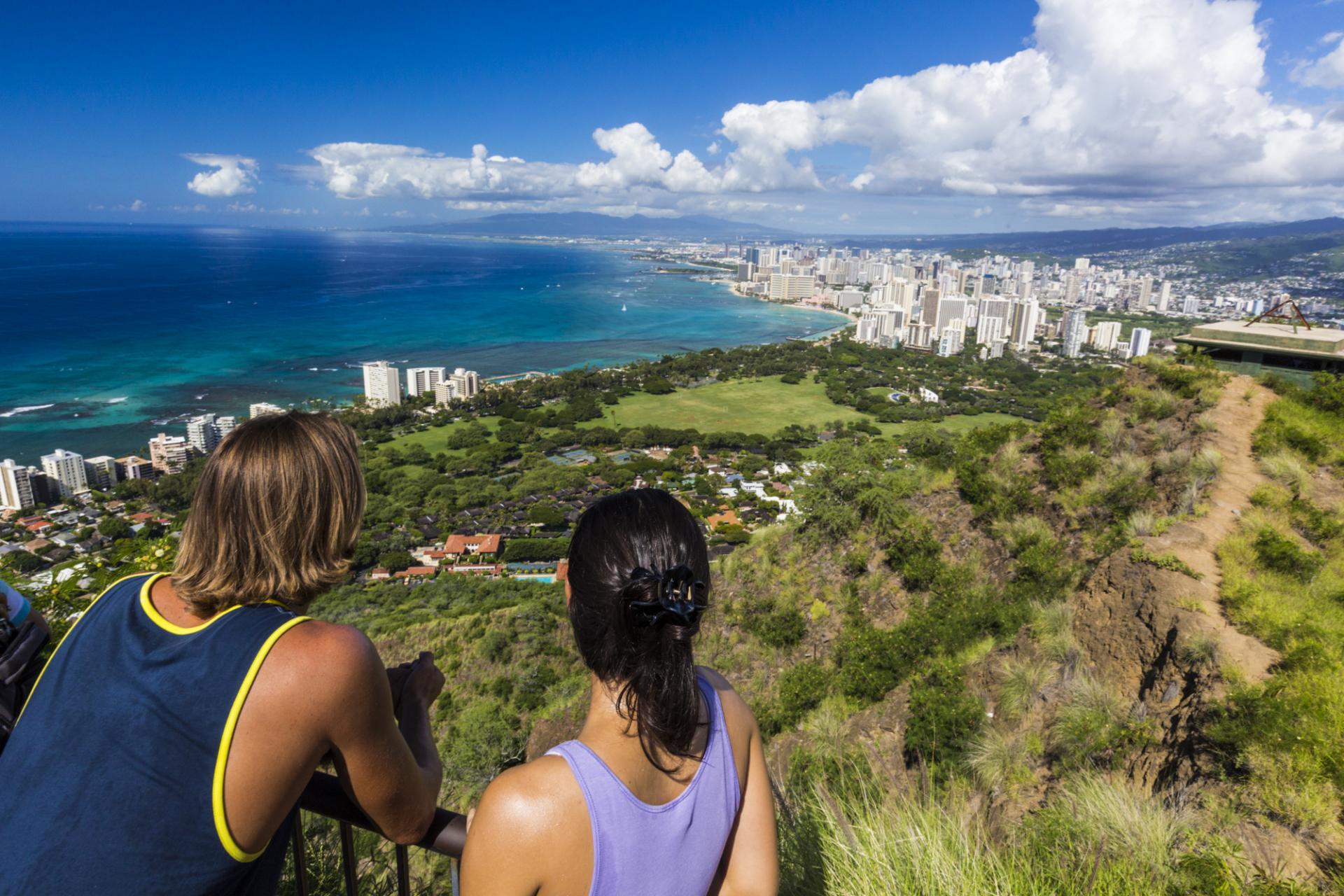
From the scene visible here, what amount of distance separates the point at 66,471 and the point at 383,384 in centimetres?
1266

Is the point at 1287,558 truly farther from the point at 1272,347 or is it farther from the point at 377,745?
the point at 377,745

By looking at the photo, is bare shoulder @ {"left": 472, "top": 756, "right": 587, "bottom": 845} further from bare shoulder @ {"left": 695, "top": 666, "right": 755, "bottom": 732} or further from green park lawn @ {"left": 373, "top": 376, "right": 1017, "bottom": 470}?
green park lawn @ {"left": 373, "top": 376, "right": 1017, "bottom": 470}

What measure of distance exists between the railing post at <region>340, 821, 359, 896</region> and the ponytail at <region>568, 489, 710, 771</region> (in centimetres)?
44

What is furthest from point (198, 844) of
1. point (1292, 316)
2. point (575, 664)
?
point (575, 664)

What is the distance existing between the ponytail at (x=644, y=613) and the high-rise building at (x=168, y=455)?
23588 mm

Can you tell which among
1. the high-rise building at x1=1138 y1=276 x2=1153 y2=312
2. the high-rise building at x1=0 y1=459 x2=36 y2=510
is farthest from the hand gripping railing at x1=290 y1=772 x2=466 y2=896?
the high-rise building at x1=1138 y1=276 x2=1153 y2=312

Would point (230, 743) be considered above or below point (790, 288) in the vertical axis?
above

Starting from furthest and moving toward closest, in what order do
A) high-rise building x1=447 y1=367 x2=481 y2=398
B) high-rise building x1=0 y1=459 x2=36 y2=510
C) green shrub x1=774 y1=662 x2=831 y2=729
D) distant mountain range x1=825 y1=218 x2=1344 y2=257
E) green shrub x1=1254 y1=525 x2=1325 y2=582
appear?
distant mountain range x1=825 y1=218 x2=1344 y2=257
high-rise building x1=447 y1=367 x2=481 y2=398
high-rise building x1=0 y1=459 x2=36 y2=510
green shrub x1=774 y1=662 x2=831 y2=729
green shrub x1=1254 y1=525 x2=1325 y2=582

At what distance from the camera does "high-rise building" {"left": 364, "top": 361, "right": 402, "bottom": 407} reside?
29844 mm

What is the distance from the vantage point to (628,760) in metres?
0.81

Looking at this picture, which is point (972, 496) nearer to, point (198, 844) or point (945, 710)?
point (945, 710)

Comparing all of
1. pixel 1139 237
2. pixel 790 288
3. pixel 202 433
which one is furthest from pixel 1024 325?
pixel 1139 237

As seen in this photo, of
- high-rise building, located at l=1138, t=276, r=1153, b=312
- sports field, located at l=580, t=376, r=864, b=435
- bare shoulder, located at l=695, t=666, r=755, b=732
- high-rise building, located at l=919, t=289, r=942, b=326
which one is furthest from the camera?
high-rise building, located at l=1138, t=276, r=1153, b=312

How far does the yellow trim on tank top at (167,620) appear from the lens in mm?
776
